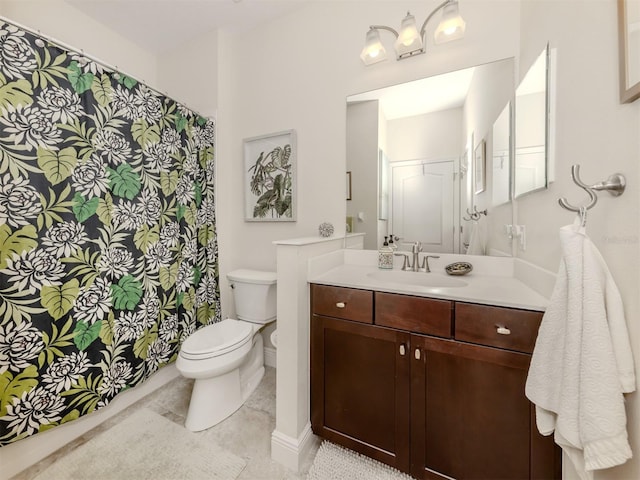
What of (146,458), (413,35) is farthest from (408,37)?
(146,458)

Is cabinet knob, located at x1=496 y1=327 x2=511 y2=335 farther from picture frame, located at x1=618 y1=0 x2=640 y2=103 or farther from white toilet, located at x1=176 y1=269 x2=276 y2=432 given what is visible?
white toilet, located at x1=176 y1=269 x2=276 y2=432

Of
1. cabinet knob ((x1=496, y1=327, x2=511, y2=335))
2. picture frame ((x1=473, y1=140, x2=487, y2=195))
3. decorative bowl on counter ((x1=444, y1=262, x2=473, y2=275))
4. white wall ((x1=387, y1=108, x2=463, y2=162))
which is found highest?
white wall ((x1=387, y1=108, x2=463, y2=162))

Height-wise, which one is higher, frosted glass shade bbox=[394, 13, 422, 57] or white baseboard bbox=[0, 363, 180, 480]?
frosted glass shade bbox=[394, 13, 422, 57]

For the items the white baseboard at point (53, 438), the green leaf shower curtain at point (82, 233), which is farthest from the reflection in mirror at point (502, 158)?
the white baseboard at point (53, 438)

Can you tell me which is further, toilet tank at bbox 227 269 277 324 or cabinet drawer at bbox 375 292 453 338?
toilet tank at bbox 227 269 277 324

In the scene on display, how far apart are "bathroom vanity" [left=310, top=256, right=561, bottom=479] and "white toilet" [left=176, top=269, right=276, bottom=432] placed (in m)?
0.57

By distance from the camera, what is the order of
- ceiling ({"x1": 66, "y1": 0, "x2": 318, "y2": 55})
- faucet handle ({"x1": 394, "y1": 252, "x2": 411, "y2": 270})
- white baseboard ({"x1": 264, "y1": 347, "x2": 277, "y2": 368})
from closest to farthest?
faucet handle ({"x1": 394, "y1": 252, "x2": 411, "y2": 270}), ceiling ({"x1": 66, "y1": 0, "x2": 318, "y2": 55}), white baseboard ({"x1": 264, "y1": 347, "x2": 277, "y2": 368})

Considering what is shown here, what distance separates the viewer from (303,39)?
1863mm

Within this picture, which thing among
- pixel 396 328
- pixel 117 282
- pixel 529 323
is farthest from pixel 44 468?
pixel 529 323

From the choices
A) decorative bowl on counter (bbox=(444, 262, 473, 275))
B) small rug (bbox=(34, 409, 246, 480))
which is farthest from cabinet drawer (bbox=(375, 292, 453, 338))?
small rug (bbox=(34, 409, 246, 480))

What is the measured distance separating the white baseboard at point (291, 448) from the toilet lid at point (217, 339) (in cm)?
53

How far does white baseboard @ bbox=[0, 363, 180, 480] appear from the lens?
1.19 metres

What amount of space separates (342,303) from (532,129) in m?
1.16

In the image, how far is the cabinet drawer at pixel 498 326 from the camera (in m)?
0.89
